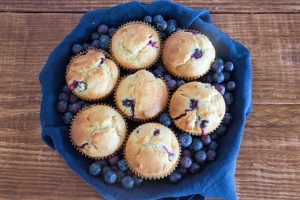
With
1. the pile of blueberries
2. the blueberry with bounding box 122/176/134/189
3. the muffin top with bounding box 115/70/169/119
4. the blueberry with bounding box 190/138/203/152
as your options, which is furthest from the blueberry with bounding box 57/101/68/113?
the blueberry with bounding box 190/138/203/152

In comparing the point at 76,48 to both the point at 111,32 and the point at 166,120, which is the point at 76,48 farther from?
the point at 166,120

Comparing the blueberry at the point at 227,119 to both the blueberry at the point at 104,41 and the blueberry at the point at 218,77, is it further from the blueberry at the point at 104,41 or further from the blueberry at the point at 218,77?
the blueberry at the point at 104,41

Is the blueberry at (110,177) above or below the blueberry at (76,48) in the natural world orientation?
below

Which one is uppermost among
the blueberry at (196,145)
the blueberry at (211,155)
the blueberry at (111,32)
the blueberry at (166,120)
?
the blueberry at (111,32)

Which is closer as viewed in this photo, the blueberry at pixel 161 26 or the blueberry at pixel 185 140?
the blueberry at pixel 185 140

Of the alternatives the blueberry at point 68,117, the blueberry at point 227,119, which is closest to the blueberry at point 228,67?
the blueberry at point 227,119

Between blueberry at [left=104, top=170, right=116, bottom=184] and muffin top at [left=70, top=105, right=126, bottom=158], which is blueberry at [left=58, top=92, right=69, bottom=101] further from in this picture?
blueberry at [left=104, top=170, right=116, bottom=184]

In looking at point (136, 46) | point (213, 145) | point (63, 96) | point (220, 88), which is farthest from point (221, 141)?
point (63, 96)
